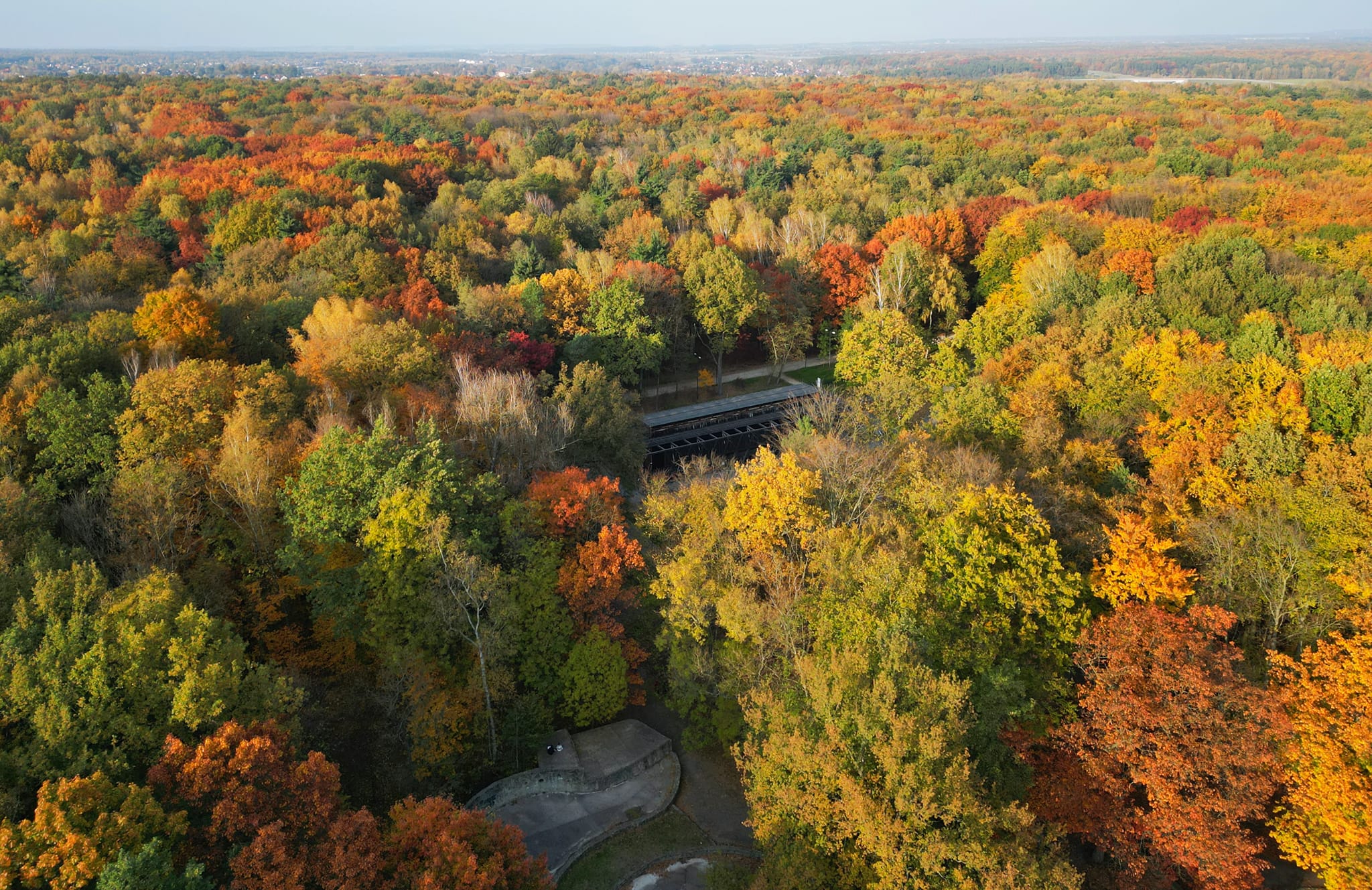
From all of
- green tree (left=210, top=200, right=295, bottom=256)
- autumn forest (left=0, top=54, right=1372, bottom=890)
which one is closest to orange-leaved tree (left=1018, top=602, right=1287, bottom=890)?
autumn forest (left=0, top=54, right=1372, bottom=890)

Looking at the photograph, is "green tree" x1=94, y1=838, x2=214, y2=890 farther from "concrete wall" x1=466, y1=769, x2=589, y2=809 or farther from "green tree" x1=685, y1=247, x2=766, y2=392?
"green tree" x1=685, y1=247, x2=766, y2=392

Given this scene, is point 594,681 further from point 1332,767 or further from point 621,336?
point 621,336

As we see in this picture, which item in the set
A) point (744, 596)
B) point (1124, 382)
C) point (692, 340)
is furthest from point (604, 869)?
point (692, 340)

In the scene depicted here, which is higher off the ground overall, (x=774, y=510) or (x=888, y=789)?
(x=774, y=510)

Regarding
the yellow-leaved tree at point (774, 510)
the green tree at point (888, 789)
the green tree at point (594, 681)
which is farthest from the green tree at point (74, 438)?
the green tree at point (888, 789)

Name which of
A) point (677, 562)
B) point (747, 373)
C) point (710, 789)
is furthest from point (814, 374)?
point (710, 789)

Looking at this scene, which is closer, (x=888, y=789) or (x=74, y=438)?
(x=888, y=789)
